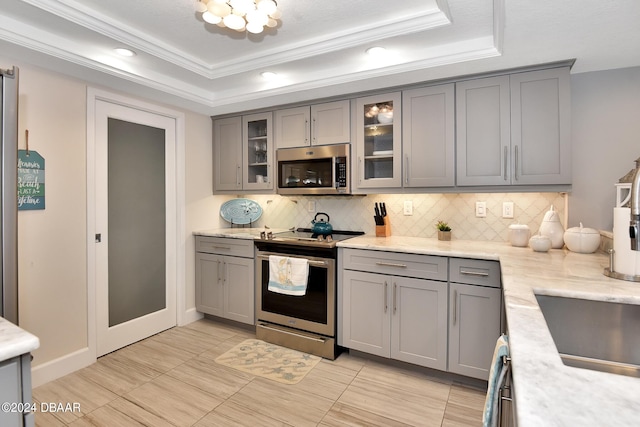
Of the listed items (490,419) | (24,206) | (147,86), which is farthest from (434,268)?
(24,206)

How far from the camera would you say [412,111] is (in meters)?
2.74

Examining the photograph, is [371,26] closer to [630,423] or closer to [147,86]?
[147,86]

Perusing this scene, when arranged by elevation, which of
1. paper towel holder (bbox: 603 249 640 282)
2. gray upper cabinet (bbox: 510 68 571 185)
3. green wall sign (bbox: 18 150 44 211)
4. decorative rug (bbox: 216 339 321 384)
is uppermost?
gray upper cabinet (bbox: 510 68 571 185)

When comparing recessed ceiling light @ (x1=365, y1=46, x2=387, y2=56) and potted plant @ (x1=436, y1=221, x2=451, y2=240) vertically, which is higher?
recessed ceiling light @ (x1=365, y1=46, x2=387, y2=56)

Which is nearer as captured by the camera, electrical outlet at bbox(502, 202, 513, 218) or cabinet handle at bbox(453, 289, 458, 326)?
cabinet handle at bbox(453, 289, 458, 326)

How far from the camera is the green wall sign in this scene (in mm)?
2258

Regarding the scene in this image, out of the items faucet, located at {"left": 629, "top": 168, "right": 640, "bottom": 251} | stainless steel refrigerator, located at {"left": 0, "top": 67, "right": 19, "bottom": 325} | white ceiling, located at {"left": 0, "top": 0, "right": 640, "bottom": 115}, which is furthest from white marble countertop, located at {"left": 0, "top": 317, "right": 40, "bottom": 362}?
faucet, located at {"left": 629, "top": 168, "right": 640, "bottom": 251}

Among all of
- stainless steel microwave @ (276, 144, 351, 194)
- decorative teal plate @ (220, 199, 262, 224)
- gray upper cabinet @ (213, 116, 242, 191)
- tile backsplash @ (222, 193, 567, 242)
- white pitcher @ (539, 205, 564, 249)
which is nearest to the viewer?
white pitcher @ (539, 205, 564, 249)

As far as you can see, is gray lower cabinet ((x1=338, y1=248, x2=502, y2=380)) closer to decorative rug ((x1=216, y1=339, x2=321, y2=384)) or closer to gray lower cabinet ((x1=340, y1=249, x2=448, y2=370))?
gray lower cabinet ((x1=340, y1=249, x2=448, y2=370))

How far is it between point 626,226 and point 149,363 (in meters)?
3.21

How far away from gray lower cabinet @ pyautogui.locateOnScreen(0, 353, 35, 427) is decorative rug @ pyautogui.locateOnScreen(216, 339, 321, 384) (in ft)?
5.71

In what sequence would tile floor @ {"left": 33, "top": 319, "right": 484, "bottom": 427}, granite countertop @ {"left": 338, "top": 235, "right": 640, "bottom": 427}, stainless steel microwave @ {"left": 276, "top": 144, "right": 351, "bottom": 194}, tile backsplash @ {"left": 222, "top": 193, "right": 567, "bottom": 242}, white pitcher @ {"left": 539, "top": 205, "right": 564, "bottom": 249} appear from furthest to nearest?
stainless steel microwave @ {"left": 276, "top": 144, "right": 351, "bottom": 194}, tile backsplash @ {"left": 222, "top": 193, "right": 567, "bottom": 242}, white pitcher @ {"left": 539, "top": 205, "right": 564, "bottom": 249}, tile floor @ {"left": 33, "top": 319, "right": 484, "bottom": 427}, granite countertop @ {"left": 338, "top": 235, "right": 640, "bottom": 427}

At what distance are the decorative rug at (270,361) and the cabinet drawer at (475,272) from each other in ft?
4.36

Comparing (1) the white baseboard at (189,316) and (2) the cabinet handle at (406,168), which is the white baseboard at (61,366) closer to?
(1) the white baseboard at (189,316)
